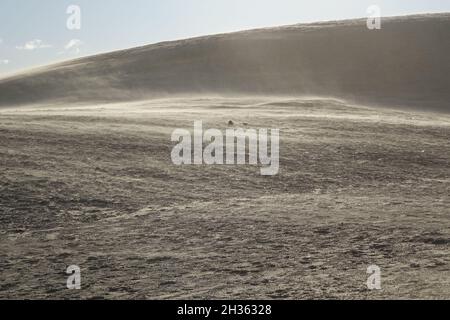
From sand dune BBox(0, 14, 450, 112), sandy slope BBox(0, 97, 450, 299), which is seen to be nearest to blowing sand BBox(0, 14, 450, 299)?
sandy slope BBox(0, 97, 450, 299)

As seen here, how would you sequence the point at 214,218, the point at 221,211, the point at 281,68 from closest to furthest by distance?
the point at 214,218 < the point at 221,211 < the point at 281,68

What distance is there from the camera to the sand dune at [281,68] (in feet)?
127

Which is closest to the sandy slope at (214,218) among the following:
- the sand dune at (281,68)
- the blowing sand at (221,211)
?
the blowing sand at (221,211)

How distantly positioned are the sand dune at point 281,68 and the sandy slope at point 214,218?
22.0m

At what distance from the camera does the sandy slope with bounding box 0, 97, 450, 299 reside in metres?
6.54

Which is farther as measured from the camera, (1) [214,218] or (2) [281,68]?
(2) [281,68]

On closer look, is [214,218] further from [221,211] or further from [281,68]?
[281,68]

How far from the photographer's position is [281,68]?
4372 centimetres

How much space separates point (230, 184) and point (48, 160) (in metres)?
3.47

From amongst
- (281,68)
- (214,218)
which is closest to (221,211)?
(214,218)

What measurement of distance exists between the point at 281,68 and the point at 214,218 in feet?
116

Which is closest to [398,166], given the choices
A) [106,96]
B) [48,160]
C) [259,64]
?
[48,160]

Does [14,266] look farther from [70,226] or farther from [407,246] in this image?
[407,246]

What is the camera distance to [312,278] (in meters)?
6.59
